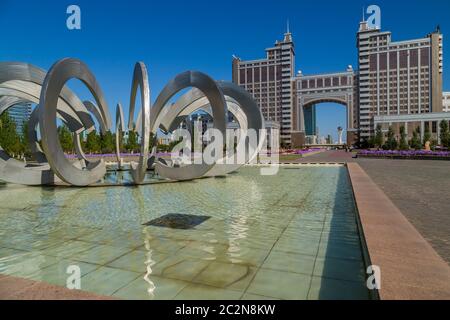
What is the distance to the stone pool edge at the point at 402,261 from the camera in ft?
9.28

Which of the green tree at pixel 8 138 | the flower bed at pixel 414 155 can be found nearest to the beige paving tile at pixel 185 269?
the flower bed at pixel 414 155

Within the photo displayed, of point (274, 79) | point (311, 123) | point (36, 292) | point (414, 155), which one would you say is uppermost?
point (274, 79)

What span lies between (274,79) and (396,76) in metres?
45.1

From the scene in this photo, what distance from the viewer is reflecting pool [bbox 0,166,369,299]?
3.62m

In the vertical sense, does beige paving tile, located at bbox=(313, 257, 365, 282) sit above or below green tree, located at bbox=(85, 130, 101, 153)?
below

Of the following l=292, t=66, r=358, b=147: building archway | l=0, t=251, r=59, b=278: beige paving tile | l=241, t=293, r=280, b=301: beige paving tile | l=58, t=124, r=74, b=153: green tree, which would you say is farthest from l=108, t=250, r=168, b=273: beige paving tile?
l=292, t=66, r=358, b=147: building archway

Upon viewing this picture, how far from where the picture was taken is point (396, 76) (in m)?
105

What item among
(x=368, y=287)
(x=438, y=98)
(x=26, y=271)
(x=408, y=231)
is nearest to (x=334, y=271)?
(x=368, y=287)

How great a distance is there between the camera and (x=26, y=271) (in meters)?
4.14

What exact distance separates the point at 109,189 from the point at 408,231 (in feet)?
33.4

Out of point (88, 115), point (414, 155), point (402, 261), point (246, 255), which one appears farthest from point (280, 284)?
point (414, 155)

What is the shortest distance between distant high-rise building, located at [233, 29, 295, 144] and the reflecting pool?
114 meters

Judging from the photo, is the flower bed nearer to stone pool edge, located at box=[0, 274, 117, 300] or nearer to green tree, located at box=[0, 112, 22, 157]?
stone pool edge, located at box=[0, 274, 117, 300]

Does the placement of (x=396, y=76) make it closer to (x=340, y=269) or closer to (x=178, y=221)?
(x=178, y=221)
